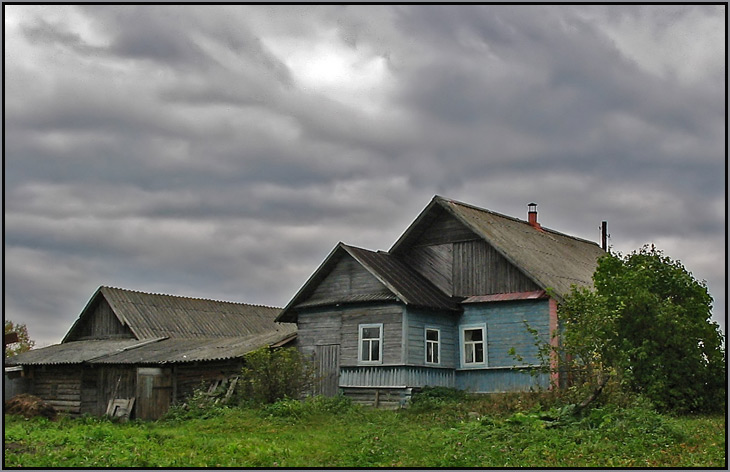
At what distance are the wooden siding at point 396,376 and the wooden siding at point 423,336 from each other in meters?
0.25

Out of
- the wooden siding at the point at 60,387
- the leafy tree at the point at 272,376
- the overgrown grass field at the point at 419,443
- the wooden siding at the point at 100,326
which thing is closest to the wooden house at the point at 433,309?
the leafy tree at the point at 272,376

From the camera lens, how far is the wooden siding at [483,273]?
24406 mm

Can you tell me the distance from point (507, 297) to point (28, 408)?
51.7ft

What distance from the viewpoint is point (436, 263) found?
26438 mm

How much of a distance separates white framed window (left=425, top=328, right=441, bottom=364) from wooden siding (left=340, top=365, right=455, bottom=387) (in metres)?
0.31

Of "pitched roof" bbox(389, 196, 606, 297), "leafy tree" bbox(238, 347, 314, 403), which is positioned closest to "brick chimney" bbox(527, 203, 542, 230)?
"pitched roof" bbox(389, 196, 606, 297)

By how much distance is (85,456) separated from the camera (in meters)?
14.8

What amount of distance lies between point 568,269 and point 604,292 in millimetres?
5766

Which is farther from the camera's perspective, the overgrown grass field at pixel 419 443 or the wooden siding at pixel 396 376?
the wooden siding at pixel 396 376

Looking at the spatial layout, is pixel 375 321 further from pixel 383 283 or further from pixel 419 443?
pixel 419 443

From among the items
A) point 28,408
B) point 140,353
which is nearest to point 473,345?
point 140,353

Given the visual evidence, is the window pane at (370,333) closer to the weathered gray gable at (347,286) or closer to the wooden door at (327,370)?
the weathered gray gable at (347,286)

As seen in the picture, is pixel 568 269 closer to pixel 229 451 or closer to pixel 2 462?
pixel 229 451

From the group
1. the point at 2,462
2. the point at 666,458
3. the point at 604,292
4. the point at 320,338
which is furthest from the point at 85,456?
the point at 604,292
